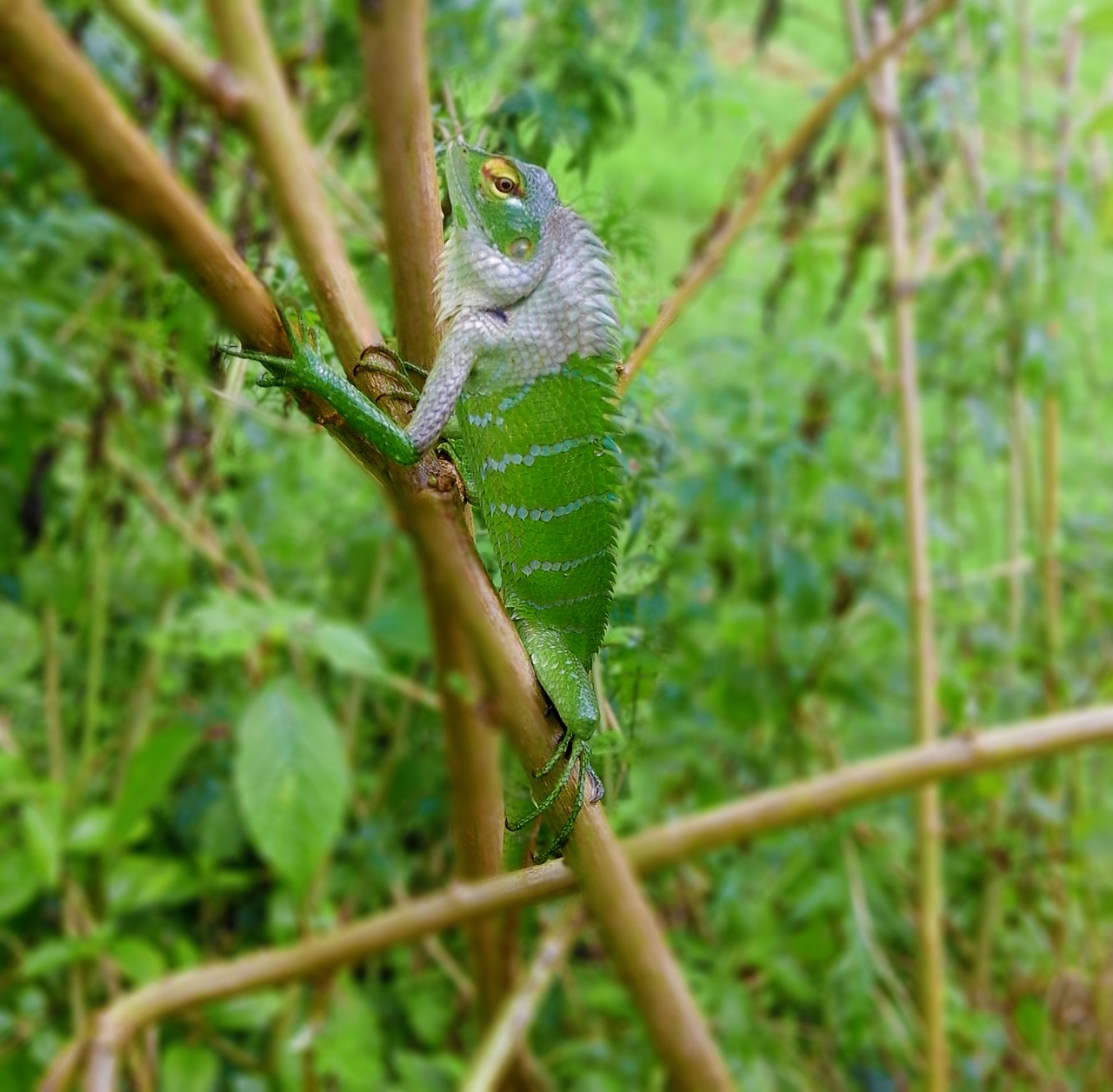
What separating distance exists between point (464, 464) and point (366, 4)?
195mm

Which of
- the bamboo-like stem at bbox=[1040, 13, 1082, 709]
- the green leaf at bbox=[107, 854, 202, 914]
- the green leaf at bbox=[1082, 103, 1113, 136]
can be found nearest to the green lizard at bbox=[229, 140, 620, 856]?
the green leaf at bbox=[107, 854, 202, 914]

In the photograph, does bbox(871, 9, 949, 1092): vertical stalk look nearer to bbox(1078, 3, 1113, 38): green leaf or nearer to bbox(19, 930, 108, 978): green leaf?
bbox(1078, 3, 1113, 38): green leaf

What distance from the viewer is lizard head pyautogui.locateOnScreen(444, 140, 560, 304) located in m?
0.39

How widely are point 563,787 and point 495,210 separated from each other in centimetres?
19

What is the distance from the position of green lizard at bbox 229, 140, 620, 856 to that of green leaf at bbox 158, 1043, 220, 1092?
1127 mm

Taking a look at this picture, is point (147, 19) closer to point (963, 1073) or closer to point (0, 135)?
point (0, 135)

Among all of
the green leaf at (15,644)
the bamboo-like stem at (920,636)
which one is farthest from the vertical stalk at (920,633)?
the green leaf at (15,644)

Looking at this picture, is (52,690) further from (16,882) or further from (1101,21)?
(1101,21)

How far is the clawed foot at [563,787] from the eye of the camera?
349 mm

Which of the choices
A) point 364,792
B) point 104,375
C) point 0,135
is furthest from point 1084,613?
point 0,135

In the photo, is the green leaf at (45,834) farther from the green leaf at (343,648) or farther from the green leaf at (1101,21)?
the green leaf at (1101,21)

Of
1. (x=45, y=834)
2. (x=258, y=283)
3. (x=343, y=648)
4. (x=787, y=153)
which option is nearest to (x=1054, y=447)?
(x=787, y=153)

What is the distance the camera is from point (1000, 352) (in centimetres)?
189

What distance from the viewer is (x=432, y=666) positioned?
4.86 feet
